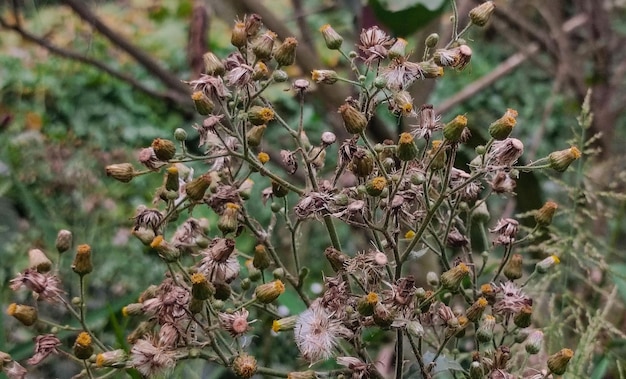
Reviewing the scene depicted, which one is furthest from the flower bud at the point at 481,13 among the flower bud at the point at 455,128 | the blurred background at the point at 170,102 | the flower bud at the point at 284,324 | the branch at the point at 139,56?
the branch at the point at 139,56

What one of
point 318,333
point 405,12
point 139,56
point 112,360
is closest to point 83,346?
point 112,360

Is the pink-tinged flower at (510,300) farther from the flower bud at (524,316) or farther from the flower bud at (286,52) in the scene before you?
the flower bud at (286,52)

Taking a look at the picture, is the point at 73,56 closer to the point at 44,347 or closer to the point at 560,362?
the point at 44,347

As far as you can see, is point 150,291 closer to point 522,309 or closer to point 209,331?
point 209,331

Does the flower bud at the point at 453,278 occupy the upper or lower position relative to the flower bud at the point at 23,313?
upper

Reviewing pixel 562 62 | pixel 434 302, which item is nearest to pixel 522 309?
pixel 434 302
